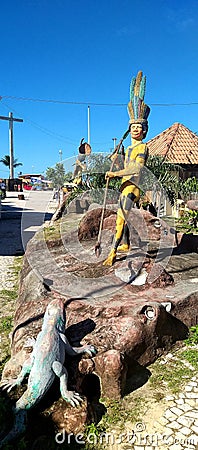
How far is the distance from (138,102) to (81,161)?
7.03m

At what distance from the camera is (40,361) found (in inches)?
119

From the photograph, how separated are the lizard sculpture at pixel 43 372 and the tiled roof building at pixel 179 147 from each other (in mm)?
14847

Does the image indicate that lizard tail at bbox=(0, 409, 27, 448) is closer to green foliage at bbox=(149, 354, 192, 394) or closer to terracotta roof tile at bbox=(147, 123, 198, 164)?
green foliage at bbox=(149, 354, 192, 394)

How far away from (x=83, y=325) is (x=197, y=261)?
9.72ft

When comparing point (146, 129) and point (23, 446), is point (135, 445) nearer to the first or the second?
point (23, 446)

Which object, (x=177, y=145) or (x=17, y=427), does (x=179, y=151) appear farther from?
(x=17, y=427)

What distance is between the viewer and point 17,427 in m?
2.74

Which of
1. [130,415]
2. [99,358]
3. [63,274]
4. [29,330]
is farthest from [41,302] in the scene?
[130,415]

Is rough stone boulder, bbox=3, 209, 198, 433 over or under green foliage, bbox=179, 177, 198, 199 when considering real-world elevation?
under

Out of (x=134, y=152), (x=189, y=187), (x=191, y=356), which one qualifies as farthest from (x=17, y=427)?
(x=189, y=187)

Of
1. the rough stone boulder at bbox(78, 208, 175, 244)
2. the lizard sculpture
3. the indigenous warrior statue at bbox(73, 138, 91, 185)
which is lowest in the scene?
the lizard sculpture

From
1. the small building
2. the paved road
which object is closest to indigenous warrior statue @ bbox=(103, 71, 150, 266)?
the paved road

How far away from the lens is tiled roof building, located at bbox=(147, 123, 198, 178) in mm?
18083

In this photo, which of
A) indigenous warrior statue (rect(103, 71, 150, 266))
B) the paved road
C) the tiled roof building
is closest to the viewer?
indigenous warrior statue (rect(103, 71, 150, 266))
